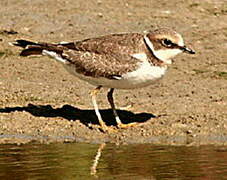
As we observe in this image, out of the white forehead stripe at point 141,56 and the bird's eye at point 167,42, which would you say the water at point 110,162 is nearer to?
the white forehead stripe at point 141,56

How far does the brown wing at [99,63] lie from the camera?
10844 mm

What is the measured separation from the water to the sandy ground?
0.58m

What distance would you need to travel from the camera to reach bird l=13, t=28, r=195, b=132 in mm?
10773

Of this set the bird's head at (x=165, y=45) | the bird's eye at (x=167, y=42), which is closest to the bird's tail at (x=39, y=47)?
the bird's head at (x=165, y=45)

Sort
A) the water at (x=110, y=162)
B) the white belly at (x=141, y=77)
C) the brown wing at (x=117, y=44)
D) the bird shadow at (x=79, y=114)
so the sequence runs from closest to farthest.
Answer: the water at (x=110, y=162) < the white belly at (x=141, y=77) < the brown wing at (x=117, y=44) < the bird shadow at (x=79, y=114)

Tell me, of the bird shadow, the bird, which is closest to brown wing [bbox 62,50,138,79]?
the bird

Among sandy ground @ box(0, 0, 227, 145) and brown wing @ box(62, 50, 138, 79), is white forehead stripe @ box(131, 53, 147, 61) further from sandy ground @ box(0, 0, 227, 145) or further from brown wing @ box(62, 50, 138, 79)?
sandy ground @ box(0, 0, 227, 145)

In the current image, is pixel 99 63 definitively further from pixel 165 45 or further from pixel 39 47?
pixel 39 47

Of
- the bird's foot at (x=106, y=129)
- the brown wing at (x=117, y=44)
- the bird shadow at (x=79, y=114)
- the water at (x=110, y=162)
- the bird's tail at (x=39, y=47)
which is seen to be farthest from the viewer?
the bird shadow at (x=79, y=114)

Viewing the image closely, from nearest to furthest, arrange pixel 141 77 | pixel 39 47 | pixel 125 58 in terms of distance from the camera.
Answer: pixel 141 77, pixel 125 58, pixel 39 47

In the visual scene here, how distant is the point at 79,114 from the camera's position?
1208 centimetres

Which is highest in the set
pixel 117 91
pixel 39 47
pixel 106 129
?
pixel 39 47

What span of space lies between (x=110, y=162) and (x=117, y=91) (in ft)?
14.4

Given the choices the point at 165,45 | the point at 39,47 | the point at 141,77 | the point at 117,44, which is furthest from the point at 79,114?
the point at 165,45
